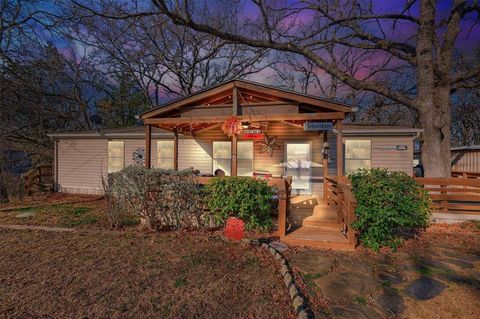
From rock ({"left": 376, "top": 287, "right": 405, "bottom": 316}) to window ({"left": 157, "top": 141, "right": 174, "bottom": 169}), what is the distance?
993cm

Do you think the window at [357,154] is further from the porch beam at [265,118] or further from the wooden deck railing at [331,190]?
the porch beam at [265,118]

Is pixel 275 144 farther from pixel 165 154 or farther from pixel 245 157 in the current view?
pixel 165 154

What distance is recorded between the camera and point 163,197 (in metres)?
6.12

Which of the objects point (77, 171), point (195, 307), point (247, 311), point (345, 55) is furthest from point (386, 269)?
point (345, 55)

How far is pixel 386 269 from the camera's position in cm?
411

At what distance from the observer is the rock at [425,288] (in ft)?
10.9

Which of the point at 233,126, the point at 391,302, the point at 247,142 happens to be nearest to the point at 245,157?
Answer: the point at 247,142

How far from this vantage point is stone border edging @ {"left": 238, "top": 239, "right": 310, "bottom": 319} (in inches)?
110

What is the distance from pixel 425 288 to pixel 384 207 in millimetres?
1572

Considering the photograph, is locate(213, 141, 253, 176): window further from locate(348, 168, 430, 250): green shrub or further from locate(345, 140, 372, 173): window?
locate(348, 168, 430, 250): green shrub

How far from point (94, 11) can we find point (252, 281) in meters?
9.57

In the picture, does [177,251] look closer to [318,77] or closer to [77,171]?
[77,171]

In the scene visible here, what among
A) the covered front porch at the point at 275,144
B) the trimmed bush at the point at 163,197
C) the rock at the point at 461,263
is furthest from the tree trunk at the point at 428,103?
the trimmed bush at the point at 163,197

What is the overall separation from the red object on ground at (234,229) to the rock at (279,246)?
68 centimetres
